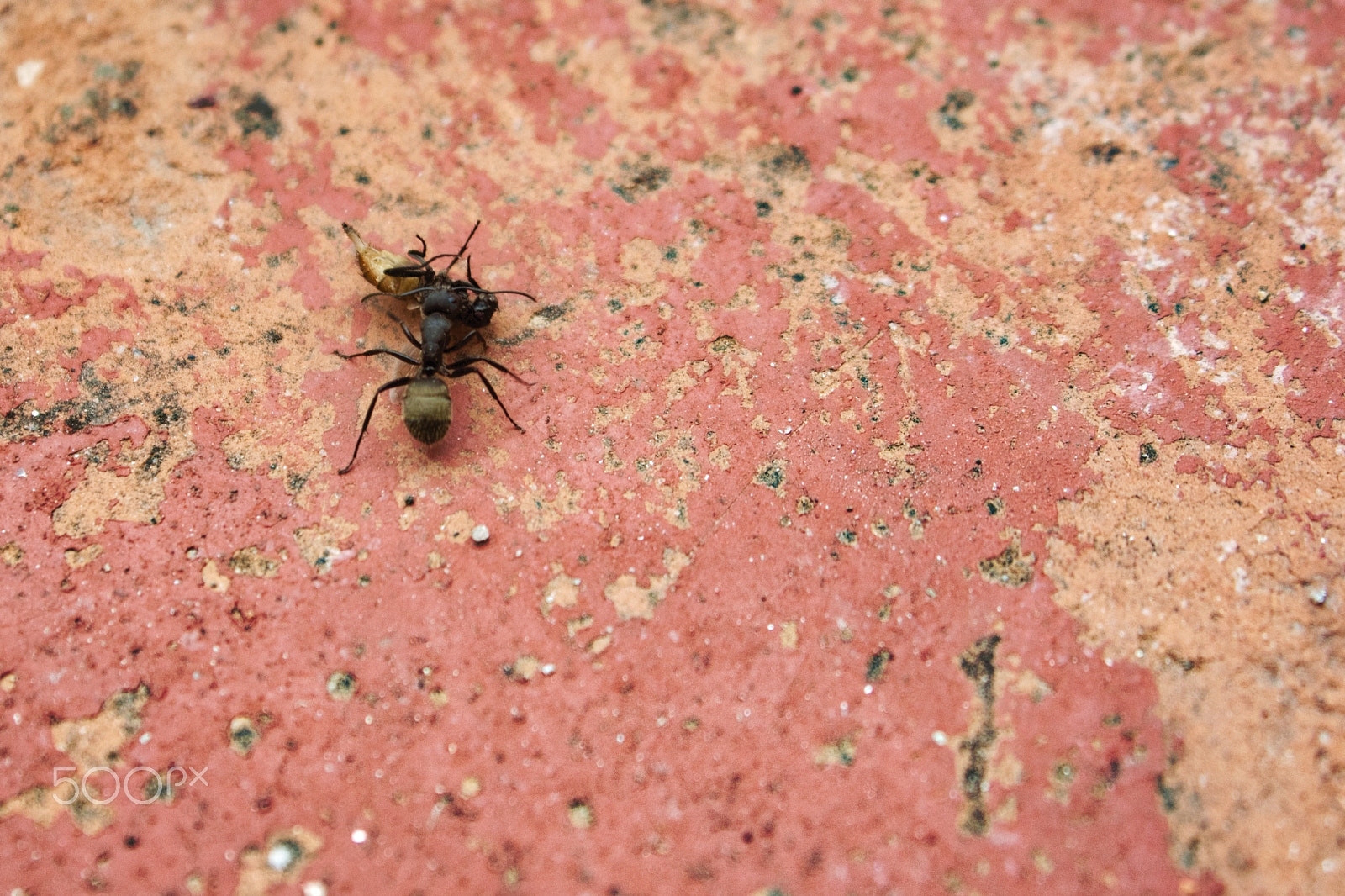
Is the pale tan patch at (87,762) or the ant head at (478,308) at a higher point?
the ant head at (478,308)

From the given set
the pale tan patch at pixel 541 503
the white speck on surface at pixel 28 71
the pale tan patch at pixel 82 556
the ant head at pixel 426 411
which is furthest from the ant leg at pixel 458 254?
the white speck on surface at pixel 28 71

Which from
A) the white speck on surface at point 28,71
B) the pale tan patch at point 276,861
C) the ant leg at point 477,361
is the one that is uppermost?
the white speck on surface at point 28,71

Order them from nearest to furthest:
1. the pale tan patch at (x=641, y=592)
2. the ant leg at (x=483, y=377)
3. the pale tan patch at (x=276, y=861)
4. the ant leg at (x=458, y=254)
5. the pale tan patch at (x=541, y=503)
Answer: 1. the pale tan patch at (x=276, y=861)
2. the pale tan patch at (x=641, y=592)
3. the pale tan patch at (x=541, y=503)
4. the ant leg at (x=483, y=377)
5. the ant leg at (x=458, y=254)

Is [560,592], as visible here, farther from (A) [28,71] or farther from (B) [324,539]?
(A) [28,71]

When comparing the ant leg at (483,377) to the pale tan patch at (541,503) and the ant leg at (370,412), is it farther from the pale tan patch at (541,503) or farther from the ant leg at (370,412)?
the pale tan patch at (541,503)

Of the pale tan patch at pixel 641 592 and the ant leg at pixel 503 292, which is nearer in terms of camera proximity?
the pale tan patch at pixel 641 592

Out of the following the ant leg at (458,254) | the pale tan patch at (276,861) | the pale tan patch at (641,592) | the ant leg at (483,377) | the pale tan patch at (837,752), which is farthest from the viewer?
the ant leg at (458,254)

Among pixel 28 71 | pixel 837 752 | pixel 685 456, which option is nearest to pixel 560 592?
pixel 685 456
